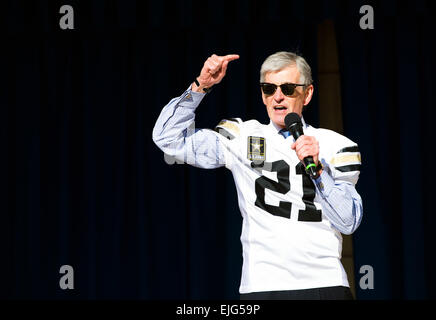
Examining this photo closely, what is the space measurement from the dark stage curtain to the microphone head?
6.22 ft

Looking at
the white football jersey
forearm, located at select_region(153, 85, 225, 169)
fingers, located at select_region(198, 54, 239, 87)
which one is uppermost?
fingers, located at select_region(198, 54, 239, 87)

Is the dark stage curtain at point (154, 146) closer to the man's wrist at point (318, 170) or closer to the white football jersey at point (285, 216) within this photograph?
the white football jersey at point (285, 216)

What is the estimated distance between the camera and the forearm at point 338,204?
182cm

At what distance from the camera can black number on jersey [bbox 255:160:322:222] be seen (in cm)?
195

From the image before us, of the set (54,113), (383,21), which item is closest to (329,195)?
(383,21)

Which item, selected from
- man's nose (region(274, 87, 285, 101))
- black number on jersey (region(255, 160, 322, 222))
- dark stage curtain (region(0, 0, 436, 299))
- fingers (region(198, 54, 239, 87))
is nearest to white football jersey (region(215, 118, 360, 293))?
black number on jersey (region(255, 160, 322, 222))

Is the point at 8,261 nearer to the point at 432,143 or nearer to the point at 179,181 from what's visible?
the point at 179,181

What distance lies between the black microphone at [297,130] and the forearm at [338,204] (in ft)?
0.30

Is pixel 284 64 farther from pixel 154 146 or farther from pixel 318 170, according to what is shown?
pixel 154 146

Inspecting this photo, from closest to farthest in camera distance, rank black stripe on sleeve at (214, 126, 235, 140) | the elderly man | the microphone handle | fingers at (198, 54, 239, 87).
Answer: the microphone handle
the elderly man
fingers at (198, 54, 239, 87)
black stripe on sleeve at (214, 126, 235, 140)

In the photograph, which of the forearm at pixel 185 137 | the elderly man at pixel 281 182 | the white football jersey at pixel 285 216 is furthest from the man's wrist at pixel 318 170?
the forearm at pixel 185 137

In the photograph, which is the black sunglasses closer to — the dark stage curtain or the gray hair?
the gray hair

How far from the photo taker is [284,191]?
197cm
